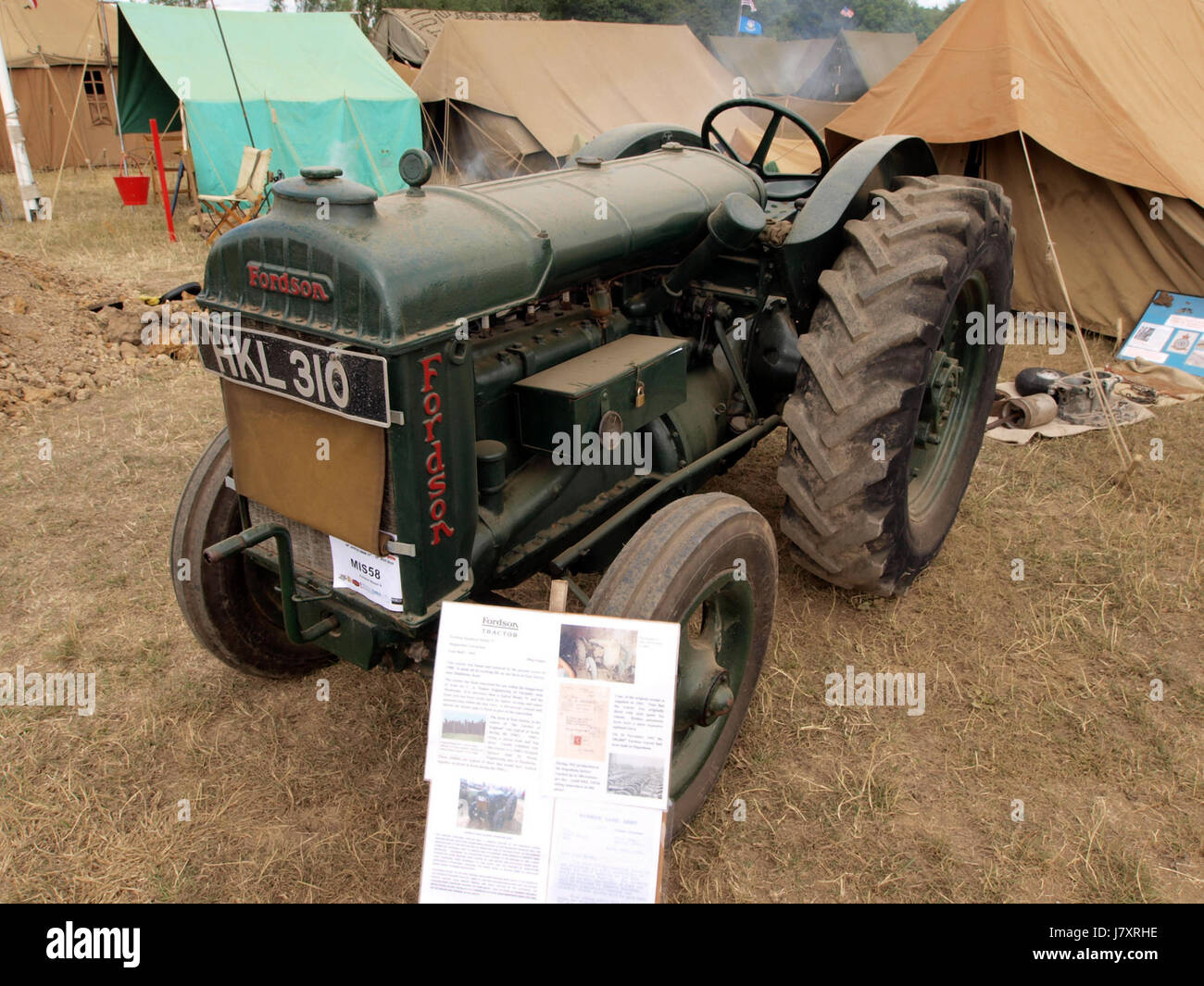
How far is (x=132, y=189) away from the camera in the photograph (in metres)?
11.6

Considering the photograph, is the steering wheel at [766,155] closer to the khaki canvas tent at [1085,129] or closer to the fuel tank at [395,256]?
the fuel tank at [395,256]

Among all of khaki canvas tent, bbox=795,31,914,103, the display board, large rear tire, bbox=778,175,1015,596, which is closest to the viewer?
large rear tire, bbox=778,175,1015,596

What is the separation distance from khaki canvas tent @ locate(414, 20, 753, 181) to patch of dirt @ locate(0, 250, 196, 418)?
6.53m

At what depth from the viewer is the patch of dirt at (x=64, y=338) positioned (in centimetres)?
554

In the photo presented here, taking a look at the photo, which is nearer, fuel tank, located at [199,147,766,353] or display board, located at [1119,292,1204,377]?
fuel tank, located at [199,147,766,353]

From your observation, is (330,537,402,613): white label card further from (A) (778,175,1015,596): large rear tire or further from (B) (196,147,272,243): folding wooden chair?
(B) (196,147,272,243): folding wooden chair

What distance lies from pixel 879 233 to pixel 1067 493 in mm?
2169

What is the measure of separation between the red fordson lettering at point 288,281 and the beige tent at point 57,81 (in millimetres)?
16988

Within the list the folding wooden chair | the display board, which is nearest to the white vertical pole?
the folding wooden chair

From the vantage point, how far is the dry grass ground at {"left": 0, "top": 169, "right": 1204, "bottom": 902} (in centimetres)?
237

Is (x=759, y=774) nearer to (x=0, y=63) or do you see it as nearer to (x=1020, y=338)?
(x=1020, y=338)

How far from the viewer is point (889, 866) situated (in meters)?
2.40

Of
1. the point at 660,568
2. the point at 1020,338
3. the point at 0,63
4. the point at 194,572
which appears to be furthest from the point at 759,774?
the point at 0,63

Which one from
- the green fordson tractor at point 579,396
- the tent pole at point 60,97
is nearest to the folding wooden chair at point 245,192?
the tent pole at point 60,97
